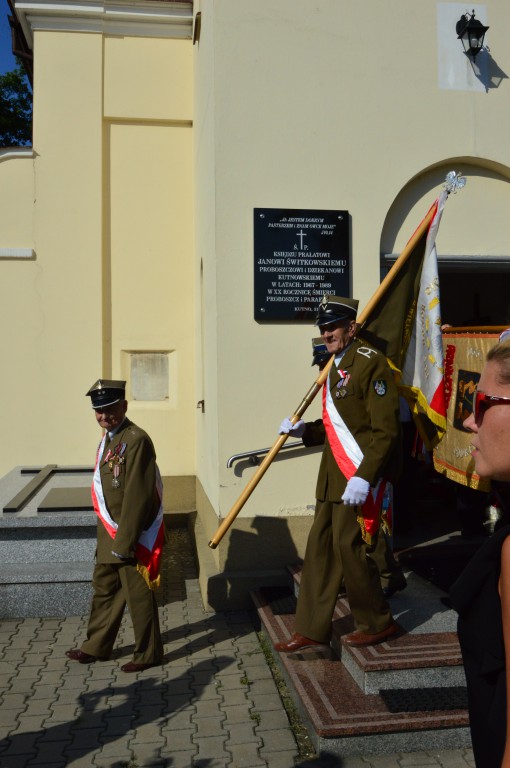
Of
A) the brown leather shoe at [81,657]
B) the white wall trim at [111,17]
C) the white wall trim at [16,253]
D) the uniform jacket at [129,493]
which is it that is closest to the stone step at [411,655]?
the uniform jacket at [129,493]

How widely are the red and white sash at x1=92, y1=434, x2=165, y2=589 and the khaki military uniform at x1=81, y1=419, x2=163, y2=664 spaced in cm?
3

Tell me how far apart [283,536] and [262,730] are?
205 cm

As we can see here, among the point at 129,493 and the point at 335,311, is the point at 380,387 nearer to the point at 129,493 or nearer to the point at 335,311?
the point at 335,311

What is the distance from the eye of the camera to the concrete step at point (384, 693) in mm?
3873

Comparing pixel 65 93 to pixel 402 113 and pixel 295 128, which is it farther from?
pixel 402 113

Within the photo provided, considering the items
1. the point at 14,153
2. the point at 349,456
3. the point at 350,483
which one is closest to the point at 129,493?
the point at 349,456

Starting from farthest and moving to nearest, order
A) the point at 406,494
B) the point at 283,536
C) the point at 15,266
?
the point at 15,266, the point at 406,494, the point at 283,536

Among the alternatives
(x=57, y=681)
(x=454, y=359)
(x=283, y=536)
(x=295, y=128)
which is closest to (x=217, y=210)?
(x=295, y=128)

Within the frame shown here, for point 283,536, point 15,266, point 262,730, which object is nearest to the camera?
point 262,730

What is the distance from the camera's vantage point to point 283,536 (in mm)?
6152

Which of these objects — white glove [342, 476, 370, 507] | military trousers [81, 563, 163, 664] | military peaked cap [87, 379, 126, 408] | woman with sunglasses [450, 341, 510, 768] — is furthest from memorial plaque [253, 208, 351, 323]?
woman with sunglasses [450, 341, 510, 768]

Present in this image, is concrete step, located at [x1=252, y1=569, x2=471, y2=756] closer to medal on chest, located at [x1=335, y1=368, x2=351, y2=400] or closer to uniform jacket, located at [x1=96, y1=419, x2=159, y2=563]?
uniform jacket, located at [x1=96, y1=419, x2=159, y2=563]

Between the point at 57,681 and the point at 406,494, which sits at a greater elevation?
the point at 406,494

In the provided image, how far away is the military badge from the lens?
4.33m
